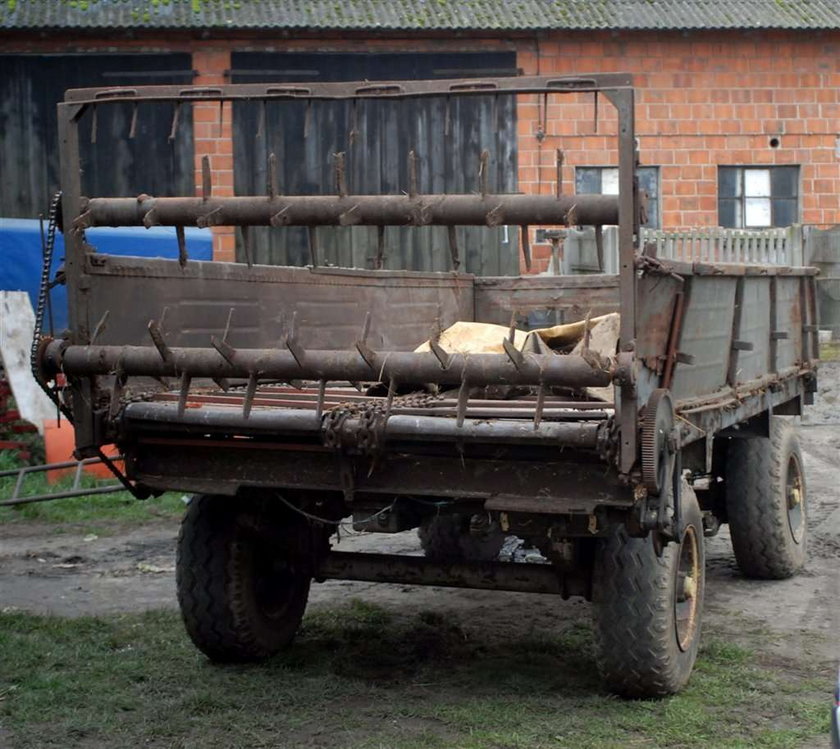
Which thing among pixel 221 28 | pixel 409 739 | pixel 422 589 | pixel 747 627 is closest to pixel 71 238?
pixel 409 739

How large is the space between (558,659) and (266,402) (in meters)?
1.84

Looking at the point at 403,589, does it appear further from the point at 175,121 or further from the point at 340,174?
the point at 175,121

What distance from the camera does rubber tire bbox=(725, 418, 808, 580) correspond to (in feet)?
23.6

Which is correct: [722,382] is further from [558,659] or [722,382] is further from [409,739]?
[409,739]

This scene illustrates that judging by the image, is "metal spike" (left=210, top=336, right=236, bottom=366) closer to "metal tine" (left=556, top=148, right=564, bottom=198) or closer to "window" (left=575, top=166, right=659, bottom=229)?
"metal tine" (left=556, top=148, right=564, bottom=198)

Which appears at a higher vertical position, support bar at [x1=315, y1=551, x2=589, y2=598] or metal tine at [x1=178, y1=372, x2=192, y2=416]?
metal tine at [x1=178, y1=372, x2=192, y2=416]

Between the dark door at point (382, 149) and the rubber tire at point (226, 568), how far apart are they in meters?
11.4

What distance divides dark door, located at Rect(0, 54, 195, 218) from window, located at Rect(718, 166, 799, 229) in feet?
24.2

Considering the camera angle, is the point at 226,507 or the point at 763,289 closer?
the point at 226,507

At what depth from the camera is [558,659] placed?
5.92 metres

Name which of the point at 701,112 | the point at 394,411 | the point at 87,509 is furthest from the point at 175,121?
→ the point at 701,112

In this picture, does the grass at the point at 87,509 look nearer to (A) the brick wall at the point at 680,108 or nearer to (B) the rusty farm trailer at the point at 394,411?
(B) the rusty farm trailer at the point at 394,411

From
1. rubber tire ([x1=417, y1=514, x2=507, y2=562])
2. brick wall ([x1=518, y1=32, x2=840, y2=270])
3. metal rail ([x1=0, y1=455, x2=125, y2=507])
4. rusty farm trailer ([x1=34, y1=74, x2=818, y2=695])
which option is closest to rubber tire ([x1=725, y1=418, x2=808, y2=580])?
rusty farm trailer ([x1=34, y1=74, x2=818, y2=695])

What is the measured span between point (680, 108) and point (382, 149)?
411cm
